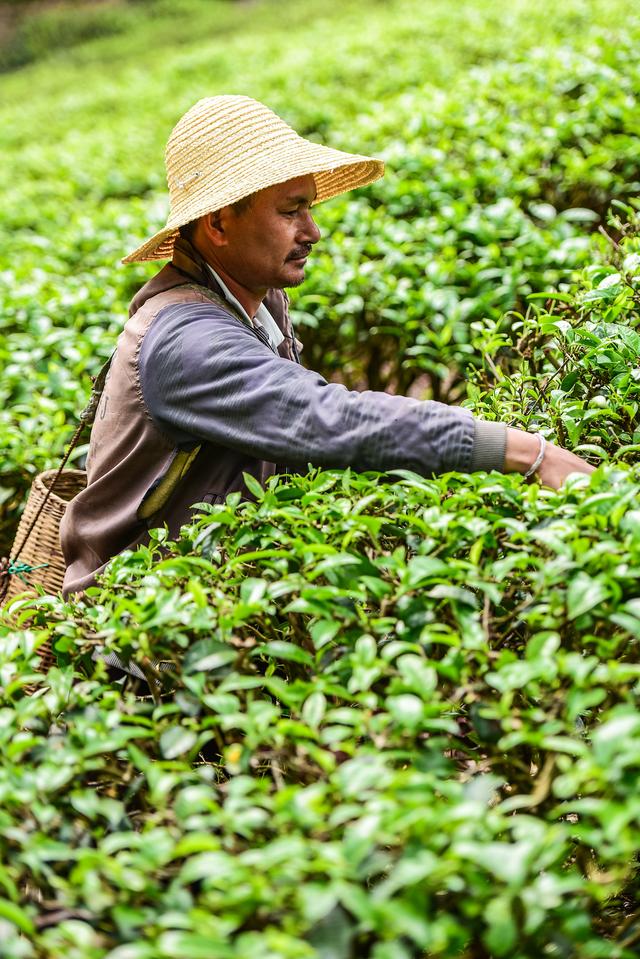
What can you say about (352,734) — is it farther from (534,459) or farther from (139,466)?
(139,466)

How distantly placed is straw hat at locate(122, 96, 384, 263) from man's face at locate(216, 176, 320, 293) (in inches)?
2.8

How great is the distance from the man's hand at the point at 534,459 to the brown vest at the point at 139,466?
68cm

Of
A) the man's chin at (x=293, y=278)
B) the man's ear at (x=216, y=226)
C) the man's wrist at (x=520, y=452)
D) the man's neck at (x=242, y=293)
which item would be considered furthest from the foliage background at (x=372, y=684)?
the man's ear at (x=216, y=226)

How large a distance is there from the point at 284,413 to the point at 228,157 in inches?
31.1

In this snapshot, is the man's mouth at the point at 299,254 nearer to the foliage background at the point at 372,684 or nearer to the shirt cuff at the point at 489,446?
the foliage background at the point at 372,684

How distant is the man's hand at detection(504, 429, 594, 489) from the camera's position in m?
1.99

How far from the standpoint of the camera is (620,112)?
13.8ft

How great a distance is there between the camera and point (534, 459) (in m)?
1.99

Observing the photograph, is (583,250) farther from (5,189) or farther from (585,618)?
(5,189)

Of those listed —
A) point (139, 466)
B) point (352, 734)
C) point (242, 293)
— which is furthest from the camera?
point (242, 293)

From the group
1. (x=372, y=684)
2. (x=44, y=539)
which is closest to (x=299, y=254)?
(x=44, y=539)

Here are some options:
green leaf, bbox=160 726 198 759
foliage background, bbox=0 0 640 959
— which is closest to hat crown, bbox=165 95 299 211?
foliage background, bbox=0 0 640 959

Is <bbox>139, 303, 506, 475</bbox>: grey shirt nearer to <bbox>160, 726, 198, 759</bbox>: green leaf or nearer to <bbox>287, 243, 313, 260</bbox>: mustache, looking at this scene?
<bbox>287, 243, 313, 260</bbox>: mustache

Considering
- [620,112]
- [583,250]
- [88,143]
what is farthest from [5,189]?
[583,250]
